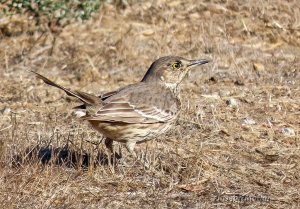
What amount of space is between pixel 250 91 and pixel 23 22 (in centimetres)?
450

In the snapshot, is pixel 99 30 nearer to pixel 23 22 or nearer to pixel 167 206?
pixel 23 22

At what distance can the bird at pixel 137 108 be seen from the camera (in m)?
7.48

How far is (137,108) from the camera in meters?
7.78

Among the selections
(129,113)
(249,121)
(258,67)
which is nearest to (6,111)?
(129,113)

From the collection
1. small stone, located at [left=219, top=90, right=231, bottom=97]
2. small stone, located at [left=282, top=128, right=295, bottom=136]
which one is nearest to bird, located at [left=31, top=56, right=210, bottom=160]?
small stone, located at [left=282, top=128, right=295, bottom=136]

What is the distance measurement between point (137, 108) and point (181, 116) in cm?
168

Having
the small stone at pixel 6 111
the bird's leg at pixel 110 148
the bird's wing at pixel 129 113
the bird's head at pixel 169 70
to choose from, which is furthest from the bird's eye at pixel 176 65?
the small stone at pixel 6 111

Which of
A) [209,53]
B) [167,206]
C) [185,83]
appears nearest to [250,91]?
[185,83]

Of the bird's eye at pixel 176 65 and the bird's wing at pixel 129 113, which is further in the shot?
the bird's eye at pixel 176 65

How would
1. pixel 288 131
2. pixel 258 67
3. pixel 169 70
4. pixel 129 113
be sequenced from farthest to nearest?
pixel 258 67 < pixel 288 131 < pixel 169 70 < pixel 129 113

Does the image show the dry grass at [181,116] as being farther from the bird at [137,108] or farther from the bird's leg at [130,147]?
the bird at [137,108]

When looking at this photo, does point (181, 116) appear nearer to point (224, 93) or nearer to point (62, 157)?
point (224, 93)

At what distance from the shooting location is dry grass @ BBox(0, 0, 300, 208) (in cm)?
711

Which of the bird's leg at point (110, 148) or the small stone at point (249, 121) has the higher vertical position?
the small stone at point (249, 121)
